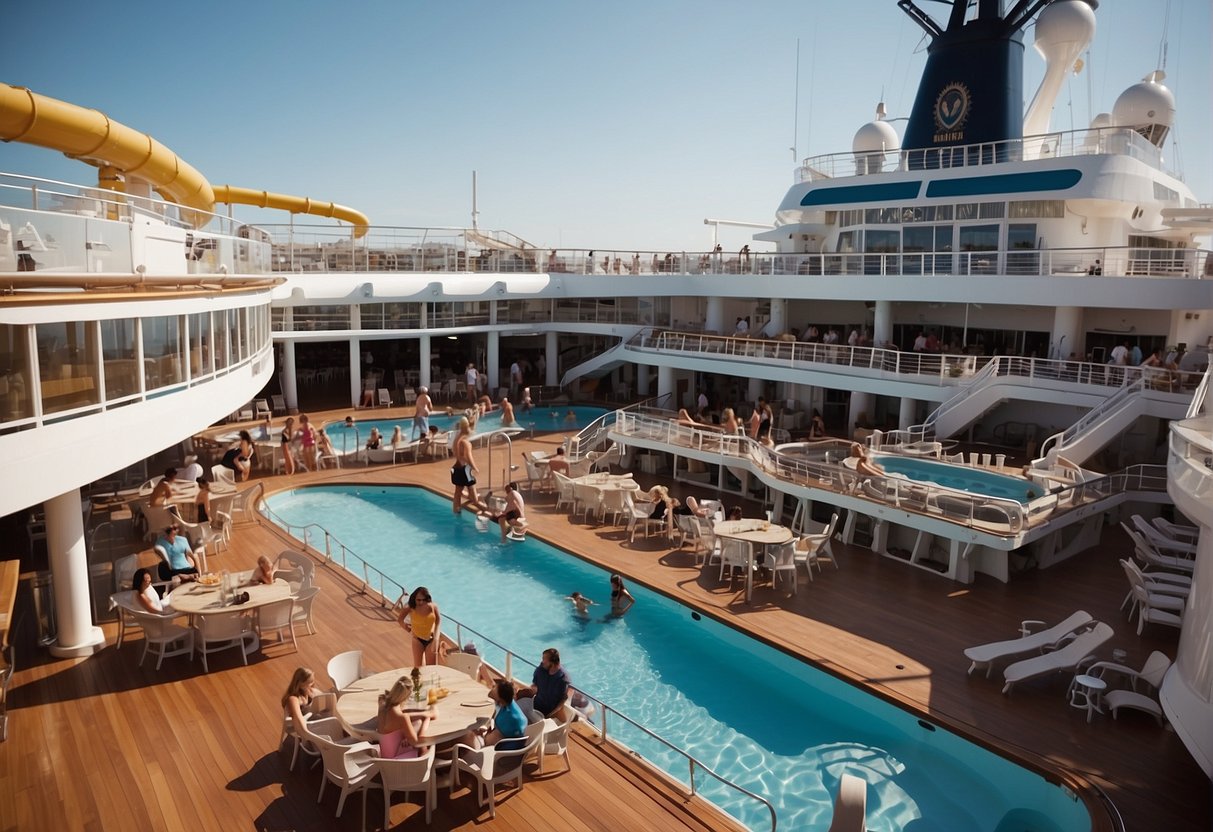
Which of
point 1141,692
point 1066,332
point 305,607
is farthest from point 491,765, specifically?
point 1066,332

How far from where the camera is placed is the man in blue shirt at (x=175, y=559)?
952cm

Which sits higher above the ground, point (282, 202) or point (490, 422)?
point (282, 202)

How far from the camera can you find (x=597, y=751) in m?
7.13

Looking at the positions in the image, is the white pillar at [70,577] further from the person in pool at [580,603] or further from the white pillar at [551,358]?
the white pillar at [551,358]

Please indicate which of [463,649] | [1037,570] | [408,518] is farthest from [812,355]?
[463,649]

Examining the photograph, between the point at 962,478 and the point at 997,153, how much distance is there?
12.3 m

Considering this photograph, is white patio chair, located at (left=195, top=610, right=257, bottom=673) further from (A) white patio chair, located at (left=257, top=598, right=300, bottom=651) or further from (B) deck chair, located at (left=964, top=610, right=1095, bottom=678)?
(B) deck chair, located at (left=964, top=610, right=1095, bottom=678)

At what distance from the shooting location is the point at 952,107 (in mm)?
23500

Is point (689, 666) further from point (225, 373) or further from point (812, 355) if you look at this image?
point (812, 355)

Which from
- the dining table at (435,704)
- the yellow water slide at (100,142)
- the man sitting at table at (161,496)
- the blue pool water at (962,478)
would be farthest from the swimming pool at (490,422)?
the dining table at (435,704)

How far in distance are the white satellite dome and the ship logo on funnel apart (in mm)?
4705

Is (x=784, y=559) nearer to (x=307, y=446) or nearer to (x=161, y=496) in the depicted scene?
(x=161, y=496)

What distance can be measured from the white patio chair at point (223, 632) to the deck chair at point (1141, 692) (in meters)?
9.02

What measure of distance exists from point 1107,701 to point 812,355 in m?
12.8
